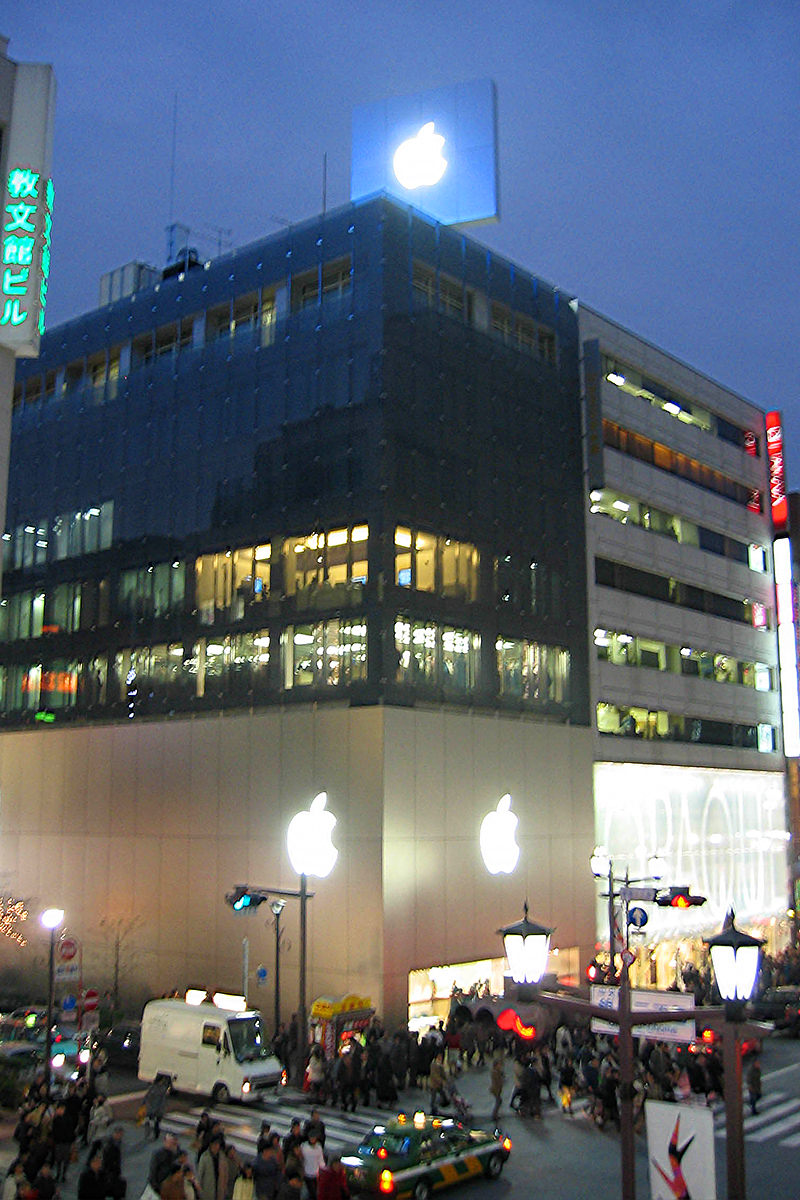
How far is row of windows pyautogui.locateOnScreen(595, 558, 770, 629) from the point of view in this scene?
51.8 m

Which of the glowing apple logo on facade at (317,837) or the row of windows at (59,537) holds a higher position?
the row of windows at (59,537)

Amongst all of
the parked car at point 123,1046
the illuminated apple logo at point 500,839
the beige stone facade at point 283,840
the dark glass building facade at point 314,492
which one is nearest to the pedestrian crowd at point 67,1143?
the parked car at point 123,1046

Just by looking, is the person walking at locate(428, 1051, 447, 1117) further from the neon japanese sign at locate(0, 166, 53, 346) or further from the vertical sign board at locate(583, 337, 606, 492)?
the vertical sign board at locate(583, 337, 606, 492)

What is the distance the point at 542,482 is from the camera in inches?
1875

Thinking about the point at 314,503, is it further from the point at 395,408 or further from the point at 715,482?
the point at 715,482

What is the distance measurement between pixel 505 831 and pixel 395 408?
52.6 ft

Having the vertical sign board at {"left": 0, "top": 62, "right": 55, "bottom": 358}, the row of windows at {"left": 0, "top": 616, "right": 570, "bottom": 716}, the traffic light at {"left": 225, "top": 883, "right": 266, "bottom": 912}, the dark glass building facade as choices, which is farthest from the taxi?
the vertical sign board at {"left": 0, "top": 62, "right": 55, "bottom": 358}

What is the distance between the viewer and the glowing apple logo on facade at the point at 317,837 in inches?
1492

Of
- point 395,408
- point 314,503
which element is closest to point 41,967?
point 314,503

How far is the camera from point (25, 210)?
25672mm

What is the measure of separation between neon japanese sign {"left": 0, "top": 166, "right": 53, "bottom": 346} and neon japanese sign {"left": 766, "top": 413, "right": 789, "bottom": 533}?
49.1 metres

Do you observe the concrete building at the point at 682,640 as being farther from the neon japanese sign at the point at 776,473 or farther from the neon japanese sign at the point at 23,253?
the neon japanese sign at the point at 23,253

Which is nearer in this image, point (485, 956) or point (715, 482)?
point (485, 956)

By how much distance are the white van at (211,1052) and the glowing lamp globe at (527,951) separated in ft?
44.7
